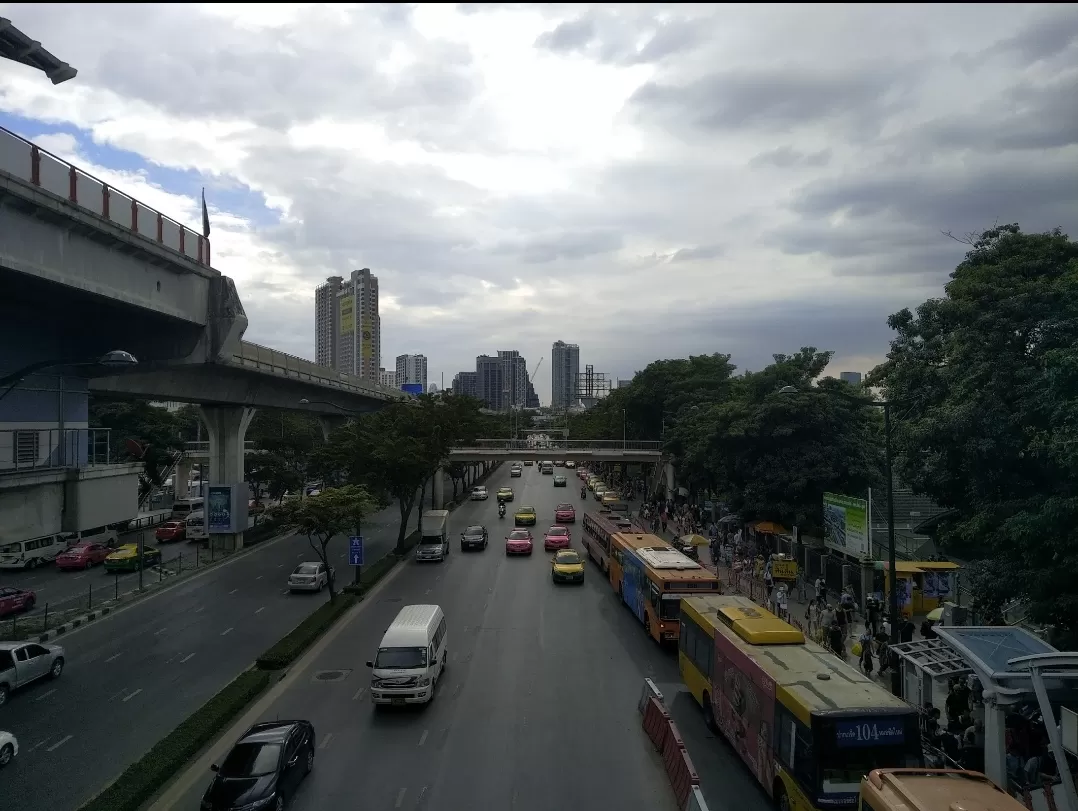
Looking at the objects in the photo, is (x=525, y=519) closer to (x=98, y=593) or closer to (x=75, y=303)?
(x=98, y=593)

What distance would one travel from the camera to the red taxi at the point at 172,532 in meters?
43.6

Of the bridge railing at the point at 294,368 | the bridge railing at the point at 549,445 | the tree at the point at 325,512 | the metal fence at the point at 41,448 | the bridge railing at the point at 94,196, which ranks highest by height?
the bridge railing at the point at 94,196

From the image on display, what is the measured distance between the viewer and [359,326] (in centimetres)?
12962

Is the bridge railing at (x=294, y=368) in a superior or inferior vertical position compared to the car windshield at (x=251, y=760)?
superior

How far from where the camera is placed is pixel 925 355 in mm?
19562

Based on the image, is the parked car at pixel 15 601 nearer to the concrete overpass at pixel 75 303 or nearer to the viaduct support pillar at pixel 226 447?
the concrete overpass at pixel 75 303

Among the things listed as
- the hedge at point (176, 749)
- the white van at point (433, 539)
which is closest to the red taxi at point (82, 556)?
the white van at point (433, 539)

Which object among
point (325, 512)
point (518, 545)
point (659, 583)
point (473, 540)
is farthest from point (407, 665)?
point (473, 540)

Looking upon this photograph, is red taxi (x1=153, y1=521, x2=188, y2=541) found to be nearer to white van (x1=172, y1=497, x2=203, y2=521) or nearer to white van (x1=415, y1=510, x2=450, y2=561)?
white van (x1=172, y1=497, x2=203, y2=521)

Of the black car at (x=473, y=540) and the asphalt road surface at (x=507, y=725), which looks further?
the black car at (x=473, y=540)

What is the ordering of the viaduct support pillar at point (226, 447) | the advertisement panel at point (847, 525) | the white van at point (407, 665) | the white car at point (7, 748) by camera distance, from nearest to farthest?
the white car at point (7, 748)
the white van at point (407, 665)
the advertisement panel at point (847, 525)
the viaduct support pillar at point (226, 447)

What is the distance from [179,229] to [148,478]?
4046 cm

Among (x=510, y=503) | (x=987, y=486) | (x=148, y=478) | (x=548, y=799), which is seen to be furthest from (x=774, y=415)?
(x=148, y=478)

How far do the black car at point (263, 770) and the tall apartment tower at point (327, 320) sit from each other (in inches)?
5872
